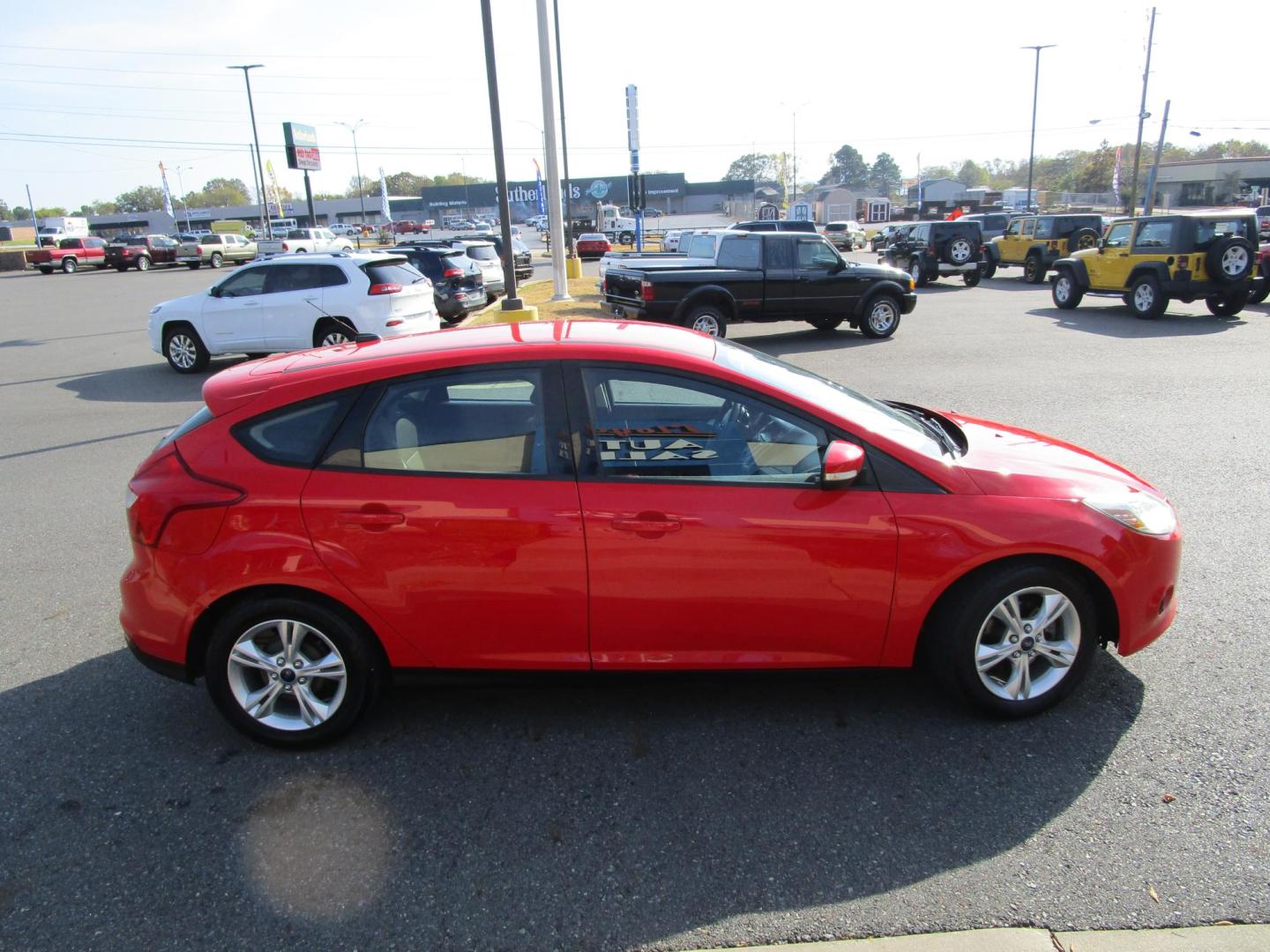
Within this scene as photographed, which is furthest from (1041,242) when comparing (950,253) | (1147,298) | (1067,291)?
(1147,298)

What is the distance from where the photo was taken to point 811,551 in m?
3.24

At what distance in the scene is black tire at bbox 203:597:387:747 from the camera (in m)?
3.29

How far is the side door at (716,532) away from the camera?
322 centimetres

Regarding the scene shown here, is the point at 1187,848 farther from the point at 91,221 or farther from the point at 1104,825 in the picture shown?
the point at 91,221

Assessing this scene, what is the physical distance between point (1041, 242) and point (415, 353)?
26.0m

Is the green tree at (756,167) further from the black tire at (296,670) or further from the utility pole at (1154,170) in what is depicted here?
the black tire at (296,670)

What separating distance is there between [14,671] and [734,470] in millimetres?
3514

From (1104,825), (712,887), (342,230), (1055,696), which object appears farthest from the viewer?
(342,230)

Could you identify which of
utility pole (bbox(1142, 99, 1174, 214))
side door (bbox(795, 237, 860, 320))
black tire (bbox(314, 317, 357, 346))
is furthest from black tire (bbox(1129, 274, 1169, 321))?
utility pole (bbox(1142, 99, 1174, 214))

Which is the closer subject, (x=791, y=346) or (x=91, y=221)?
(x=791, y=346)

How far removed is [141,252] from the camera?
149 feet

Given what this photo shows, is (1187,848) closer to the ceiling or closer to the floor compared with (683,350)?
closer to the floor

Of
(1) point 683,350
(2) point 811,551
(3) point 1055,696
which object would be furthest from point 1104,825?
(1) point 683,350

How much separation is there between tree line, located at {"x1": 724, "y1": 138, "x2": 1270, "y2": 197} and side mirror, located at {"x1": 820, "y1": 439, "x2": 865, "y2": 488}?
7873cm
